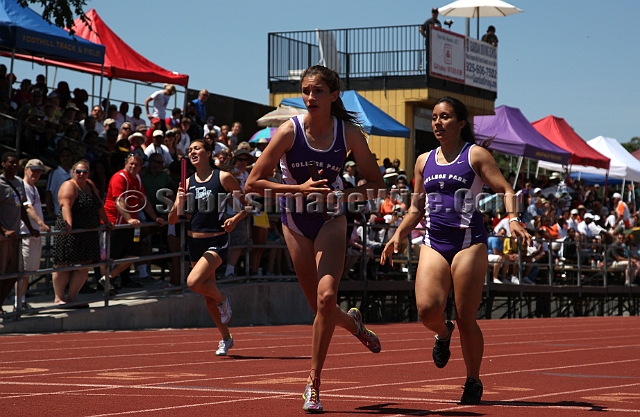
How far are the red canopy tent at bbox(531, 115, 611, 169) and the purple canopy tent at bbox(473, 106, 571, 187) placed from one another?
7.75 ft

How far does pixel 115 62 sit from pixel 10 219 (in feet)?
30.3

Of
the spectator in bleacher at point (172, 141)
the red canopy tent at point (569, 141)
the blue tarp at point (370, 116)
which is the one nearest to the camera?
the spectator in bleacher at point (172, 141)

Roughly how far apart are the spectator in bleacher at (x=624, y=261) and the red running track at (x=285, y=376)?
41.3ft

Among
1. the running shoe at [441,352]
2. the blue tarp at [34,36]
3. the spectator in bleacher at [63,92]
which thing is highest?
the blue tarp at [34,36]

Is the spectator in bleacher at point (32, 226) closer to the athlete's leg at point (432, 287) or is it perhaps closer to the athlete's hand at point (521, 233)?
the athlete's leg at point (432, 287)

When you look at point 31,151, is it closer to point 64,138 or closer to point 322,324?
point 64,138

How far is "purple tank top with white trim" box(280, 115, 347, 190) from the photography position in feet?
22.3

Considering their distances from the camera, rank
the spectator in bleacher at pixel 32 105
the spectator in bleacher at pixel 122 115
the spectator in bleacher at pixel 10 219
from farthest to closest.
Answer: the spectator in bleacher at pixel 122 115 → the spectator in bleacher at pixel 32 105 → the spectator in bleacher at pixel 10 219

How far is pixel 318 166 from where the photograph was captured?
6789mm

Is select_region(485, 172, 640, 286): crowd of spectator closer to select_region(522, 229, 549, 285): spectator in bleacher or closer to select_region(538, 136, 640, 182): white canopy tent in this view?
select_region(522, 229, 549, 285): spectator in bleacher

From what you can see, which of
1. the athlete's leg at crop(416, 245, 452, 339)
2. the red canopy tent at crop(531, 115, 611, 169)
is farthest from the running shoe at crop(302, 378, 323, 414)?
the red canopy tent at crop(531, 115, 611, 169)

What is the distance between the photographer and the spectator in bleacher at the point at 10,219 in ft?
40.8

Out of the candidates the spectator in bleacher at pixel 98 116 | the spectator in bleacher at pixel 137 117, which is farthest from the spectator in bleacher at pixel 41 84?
the spectator in bleacher at pixel 137 117

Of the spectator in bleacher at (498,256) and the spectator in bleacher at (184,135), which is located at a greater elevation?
the spectator in bleacher at (184,135)
